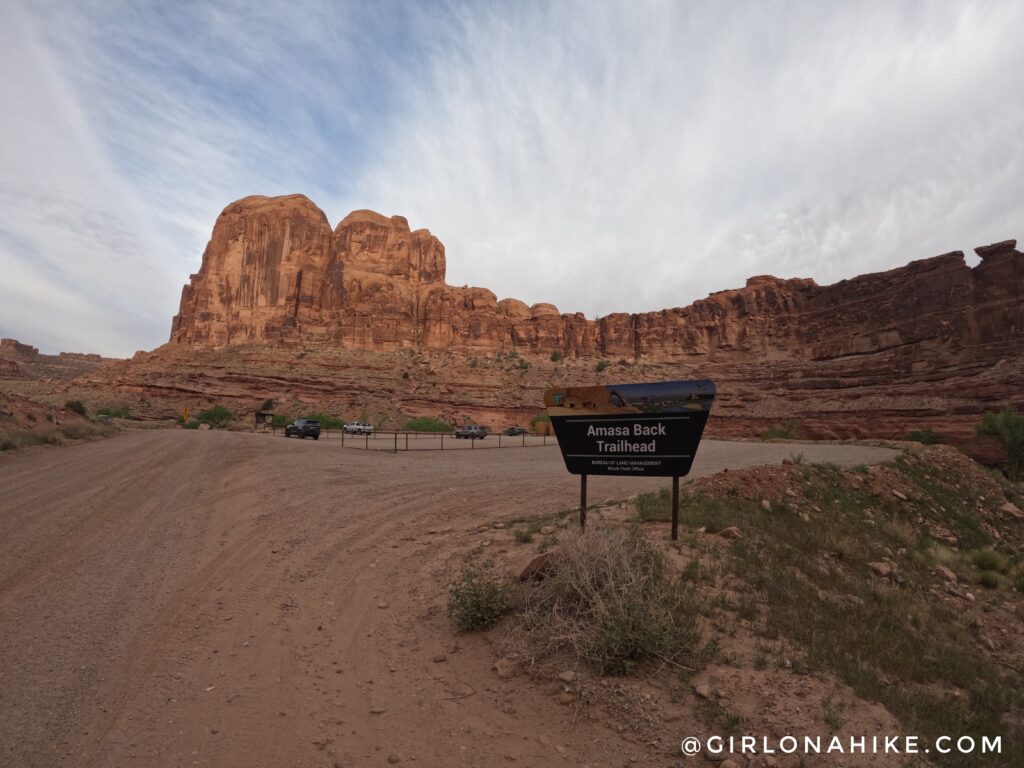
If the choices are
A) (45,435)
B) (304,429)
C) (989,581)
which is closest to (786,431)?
(304,429)

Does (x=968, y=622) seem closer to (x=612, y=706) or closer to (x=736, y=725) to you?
(x=736, y=725)

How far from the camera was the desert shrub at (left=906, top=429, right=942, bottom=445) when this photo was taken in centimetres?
4903

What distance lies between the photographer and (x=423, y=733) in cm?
329

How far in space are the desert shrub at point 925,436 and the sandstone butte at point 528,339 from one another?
167cm

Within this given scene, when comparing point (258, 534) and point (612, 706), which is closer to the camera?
point (612, 706)

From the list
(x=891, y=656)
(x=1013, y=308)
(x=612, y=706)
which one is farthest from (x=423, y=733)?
(x=1013, y=308)

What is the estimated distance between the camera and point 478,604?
185 inches

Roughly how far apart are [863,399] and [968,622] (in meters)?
65.3

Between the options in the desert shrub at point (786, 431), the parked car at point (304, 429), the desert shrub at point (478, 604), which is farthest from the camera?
the desert shrub at point (786, 431)

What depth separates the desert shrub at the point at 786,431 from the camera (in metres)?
59.8

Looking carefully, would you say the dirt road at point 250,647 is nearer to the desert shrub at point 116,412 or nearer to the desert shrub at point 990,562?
the desert shrub at point 990,562

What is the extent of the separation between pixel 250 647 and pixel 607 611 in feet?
9.59

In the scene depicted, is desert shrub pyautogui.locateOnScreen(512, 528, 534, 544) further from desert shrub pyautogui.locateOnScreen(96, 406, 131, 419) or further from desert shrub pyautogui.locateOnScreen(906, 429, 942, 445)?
desert shrub pyautogui.locateOnScreen(96, 406, 131, 419)

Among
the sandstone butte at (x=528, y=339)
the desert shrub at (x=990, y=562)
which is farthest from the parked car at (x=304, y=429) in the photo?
the desert shrub at (x=990, y=562)
